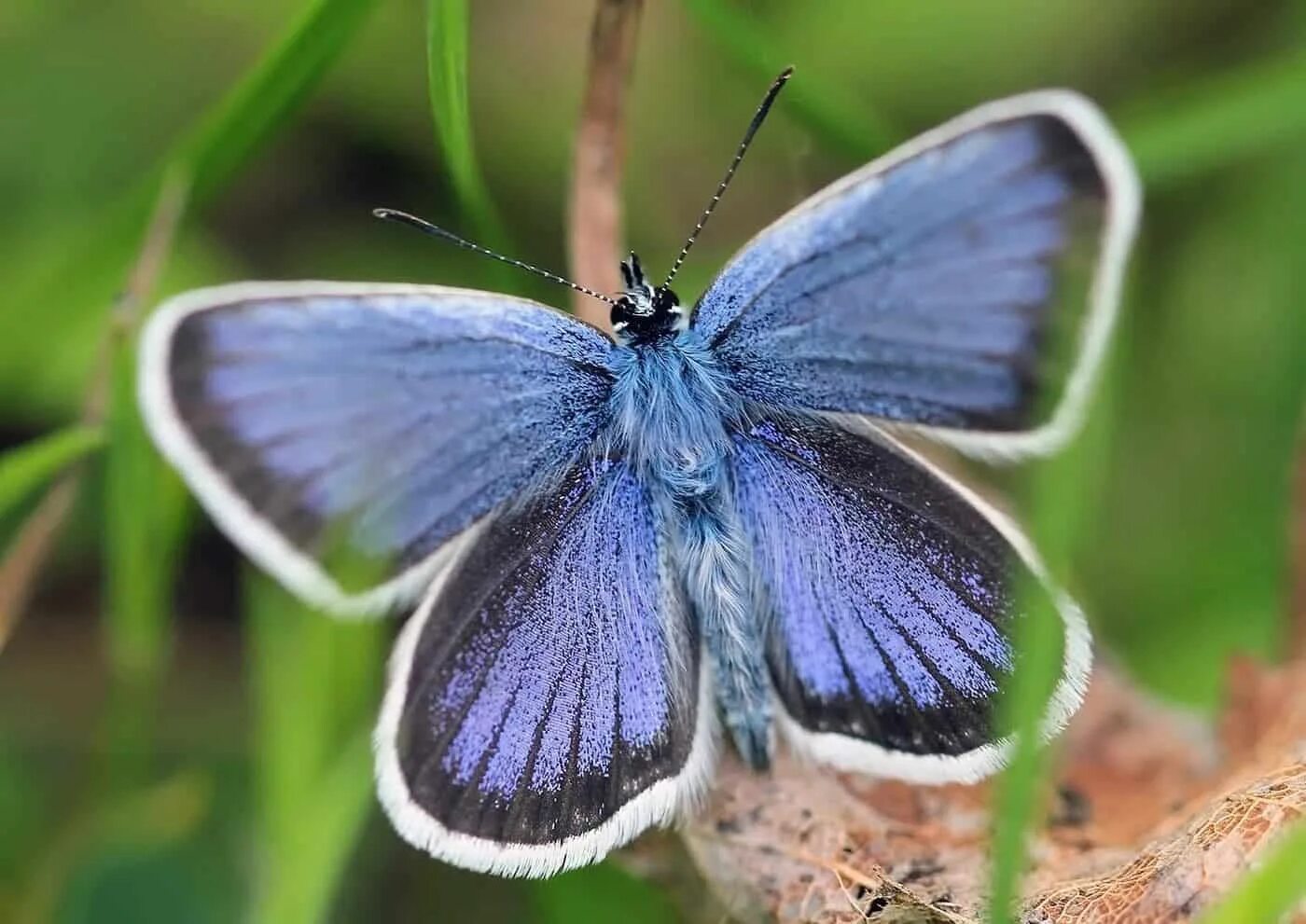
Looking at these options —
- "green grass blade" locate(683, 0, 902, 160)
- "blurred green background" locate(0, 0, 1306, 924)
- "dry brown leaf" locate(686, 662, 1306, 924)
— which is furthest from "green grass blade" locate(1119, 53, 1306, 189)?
"dry brown leaf" locate(686, 662, 1306, 924)

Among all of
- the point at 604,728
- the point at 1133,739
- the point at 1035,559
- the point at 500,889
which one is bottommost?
the point at 500,889

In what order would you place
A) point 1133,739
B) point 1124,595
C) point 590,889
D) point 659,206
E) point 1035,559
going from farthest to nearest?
point 659,206 → point 1124,595 → point 1133,739 → point 590,889 → point 1035,559

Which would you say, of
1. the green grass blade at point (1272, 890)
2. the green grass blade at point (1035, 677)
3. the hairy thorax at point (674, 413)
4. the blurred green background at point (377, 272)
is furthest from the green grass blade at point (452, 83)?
the green grass blade at point (1272, 890)

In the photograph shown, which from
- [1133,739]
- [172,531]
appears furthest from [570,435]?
[1133,739]

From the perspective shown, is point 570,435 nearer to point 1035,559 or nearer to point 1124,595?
point 1035,559

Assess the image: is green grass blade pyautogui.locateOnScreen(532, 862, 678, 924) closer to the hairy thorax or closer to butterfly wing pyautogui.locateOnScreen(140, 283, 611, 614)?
butterfly wing pyautogui.locateOnScreen(140, 283, 611, 614)

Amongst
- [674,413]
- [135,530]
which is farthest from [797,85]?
[135,530]
